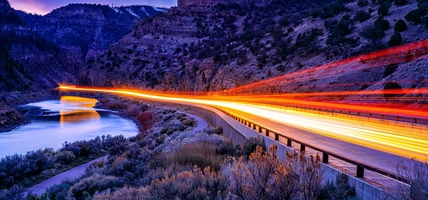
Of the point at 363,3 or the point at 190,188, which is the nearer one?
the point at 190,188

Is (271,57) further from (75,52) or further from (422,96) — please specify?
(75,52)

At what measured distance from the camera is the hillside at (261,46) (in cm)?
3297

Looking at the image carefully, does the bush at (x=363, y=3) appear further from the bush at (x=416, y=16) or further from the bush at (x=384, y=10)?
the bush at (x=416, y=16)

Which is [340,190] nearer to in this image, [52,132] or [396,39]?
[396,39]

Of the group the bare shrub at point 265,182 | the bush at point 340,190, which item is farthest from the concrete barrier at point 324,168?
the bare shrub at point 265,182

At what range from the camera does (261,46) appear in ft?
182

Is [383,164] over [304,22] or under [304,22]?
under

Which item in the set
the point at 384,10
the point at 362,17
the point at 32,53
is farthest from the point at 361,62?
the point at 32,53

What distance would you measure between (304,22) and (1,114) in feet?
150

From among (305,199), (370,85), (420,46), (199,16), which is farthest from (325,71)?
(199,16)

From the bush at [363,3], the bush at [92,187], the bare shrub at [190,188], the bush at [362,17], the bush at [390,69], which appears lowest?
the bush at [92,187]

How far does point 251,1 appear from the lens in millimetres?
105938

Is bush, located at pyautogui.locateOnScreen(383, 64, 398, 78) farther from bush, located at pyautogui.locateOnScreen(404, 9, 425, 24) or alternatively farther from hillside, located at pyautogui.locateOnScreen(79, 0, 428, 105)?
bush, located at pyautogui.locateOnScreen(404, 9, 425, 24)

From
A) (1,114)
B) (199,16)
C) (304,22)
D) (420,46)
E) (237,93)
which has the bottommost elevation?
(1,114)
